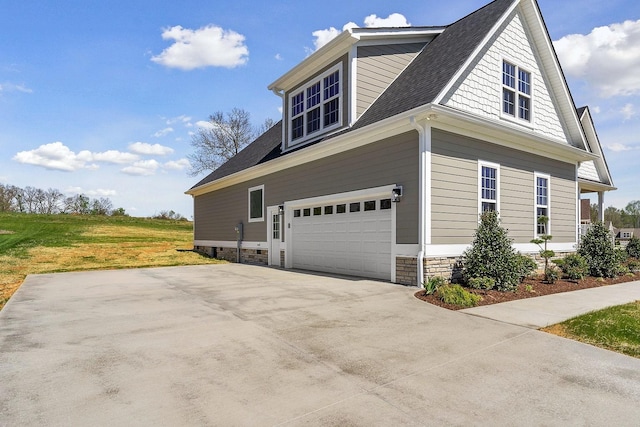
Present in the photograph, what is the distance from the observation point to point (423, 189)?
27.7ft

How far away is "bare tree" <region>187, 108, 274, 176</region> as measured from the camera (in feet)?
116

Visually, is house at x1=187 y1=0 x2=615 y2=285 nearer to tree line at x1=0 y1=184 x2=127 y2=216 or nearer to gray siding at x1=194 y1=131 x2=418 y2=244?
gray siding at x1=194 y1=131 x2=418 y2=244

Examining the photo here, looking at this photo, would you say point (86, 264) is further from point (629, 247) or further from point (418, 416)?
point (629, 247)

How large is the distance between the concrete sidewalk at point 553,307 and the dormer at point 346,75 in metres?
6.67

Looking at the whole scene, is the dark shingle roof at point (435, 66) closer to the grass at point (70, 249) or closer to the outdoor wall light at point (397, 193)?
the outdoor wall light at point (397, 193)


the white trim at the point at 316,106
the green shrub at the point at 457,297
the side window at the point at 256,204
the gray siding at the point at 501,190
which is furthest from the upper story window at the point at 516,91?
the side window at the point at 256,204

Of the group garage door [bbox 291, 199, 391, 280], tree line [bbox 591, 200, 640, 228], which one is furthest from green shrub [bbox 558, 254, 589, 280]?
tree line [bbox 591, 200, 640, 228]

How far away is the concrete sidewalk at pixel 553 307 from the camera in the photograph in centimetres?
580

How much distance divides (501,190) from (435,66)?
3.90 metres

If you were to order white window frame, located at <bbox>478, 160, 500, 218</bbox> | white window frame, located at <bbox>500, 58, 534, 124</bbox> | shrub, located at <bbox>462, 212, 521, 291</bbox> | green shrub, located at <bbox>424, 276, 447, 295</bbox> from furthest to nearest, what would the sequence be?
white window frame, located at <bbox>500, 58, 534, 124</bbox>, white window frame, located at <bbox>478, 160, 500, 218</bbox>, shrub, located at <bbox>462, 212, 521, 291</bbox>, green shrub, located at <bbox>424, 276, 447, 295</bbox>

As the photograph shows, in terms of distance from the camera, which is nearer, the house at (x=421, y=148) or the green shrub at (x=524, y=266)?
the green shrub at (x=524, y=266)

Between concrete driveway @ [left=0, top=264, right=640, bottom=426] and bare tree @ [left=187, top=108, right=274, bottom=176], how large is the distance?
98.7 ft

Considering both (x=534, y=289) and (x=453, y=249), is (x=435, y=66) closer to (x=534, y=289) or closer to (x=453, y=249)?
(x=453, y=249)

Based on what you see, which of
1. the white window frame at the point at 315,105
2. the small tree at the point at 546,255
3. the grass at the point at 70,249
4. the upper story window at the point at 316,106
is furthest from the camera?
the grass at the point at 70,249
